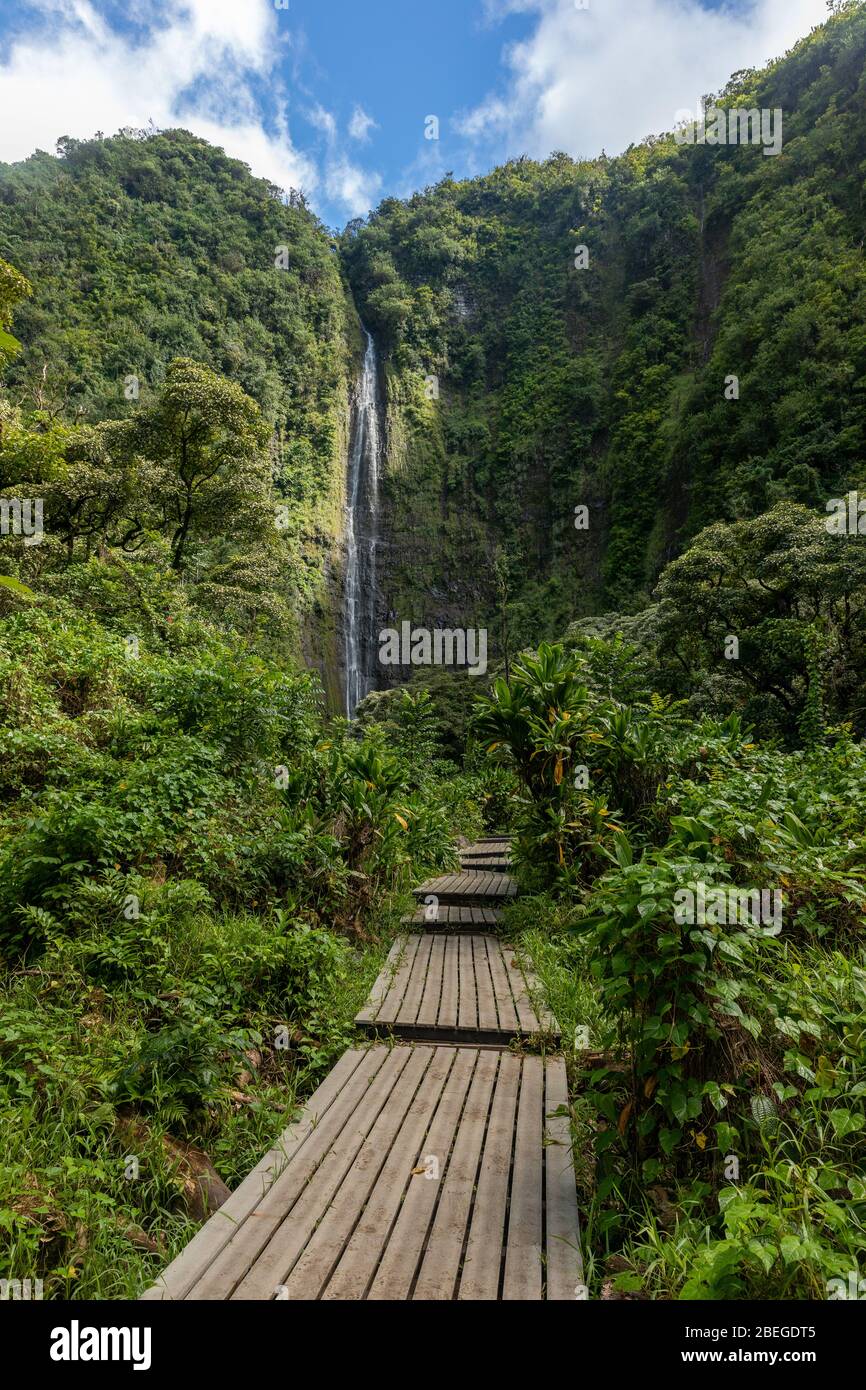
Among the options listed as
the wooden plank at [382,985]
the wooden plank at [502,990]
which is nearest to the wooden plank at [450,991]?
the wooden plank at [502,990]

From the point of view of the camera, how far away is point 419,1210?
2.12 meters

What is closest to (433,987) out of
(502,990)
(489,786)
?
(502,990)

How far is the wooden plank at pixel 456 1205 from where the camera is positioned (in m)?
1.81

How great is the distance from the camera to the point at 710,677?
11.4 m

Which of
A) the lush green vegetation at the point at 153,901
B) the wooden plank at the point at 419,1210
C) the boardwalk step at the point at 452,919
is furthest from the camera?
the boardwalk step at the point at 452,919

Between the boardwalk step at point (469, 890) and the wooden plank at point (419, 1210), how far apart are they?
2748 millimetres

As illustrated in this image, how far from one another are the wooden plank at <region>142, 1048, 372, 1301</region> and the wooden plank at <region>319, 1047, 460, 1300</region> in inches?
11.3

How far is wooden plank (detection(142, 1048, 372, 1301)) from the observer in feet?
5.99

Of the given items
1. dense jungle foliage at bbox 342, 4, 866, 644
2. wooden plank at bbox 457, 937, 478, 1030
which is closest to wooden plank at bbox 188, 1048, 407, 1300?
wooden plank at bbox 457, 937, 478, 1030

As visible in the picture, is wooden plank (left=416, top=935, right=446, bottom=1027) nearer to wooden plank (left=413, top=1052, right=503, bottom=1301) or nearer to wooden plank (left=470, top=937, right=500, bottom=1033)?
wooden plank (left=470, top=937, right=500, bottom=1033)

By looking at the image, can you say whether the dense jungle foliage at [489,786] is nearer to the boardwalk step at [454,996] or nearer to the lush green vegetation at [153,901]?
the lush green vegetation at [153,901]

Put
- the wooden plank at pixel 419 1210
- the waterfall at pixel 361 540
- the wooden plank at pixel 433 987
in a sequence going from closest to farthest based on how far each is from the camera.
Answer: the wooden plank at pixel 419 1210 → the wooden plank at pixel 433 987 → the waterfall at pixel 361 540

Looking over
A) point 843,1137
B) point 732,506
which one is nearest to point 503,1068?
point 843,1137

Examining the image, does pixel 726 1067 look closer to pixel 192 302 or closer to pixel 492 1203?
pixel 492 1203
